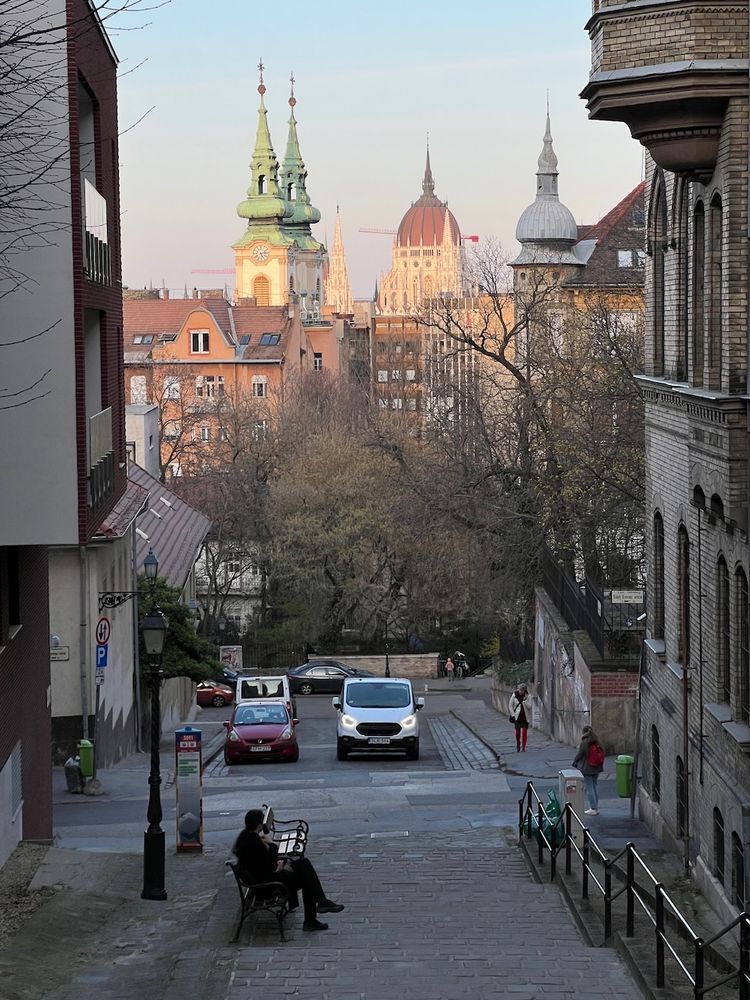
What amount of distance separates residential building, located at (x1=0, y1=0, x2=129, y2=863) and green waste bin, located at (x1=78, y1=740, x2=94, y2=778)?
356 cm

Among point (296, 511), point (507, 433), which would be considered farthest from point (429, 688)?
point (507, 433)

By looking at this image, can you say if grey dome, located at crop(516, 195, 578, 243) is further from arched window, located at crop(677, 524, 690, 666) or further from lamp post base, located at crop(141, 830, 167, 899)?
lamp post base, located at crop(141, 830, 167, 899)

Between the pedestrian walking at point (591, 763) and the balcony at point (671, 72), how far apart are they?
8.87 m

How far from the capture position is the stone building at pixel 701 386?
1402 centimetres

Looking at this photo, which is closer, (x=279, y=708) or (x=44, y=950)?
(x=44, y=950)

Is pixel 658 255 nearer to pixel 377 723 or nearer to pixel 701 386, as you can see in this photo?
pixel 701 386

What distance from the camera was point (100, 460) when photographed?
19.1m

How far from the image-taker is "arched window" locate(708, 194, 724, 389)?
591 inches

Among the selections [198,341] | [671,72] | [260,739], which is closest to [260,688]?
[260,739]

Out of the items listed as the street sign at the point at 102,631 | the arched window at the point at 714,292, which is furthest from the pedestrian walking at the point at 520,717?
the arched window at the point at 714,292

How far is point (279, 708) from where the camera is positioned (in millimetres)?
31312

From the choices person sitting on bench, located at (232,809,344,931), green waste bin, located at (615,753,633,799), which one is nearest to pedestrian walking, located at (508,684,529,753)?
green waste bin, located at (615,753,633,799)

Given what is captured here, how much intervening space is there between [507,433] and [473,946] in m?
32.4

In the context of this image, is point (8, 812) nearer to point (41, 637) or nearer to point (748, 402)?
point (41, 637)
